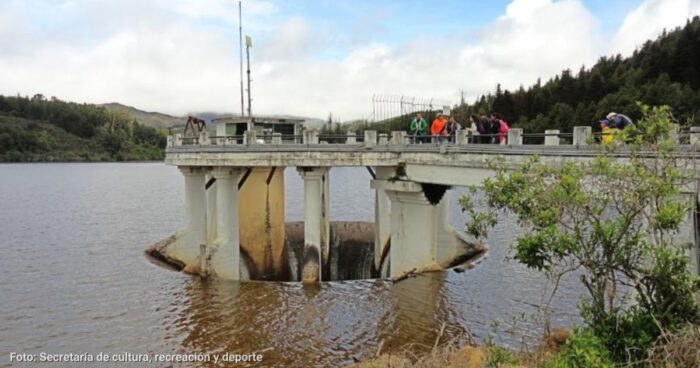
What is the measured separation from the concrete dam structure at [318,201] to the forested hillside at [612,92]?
42.5m

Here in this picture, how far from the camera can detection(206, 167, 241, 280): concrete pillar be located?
25.6 meters

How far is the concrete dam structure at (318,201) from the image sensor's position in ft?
72.0

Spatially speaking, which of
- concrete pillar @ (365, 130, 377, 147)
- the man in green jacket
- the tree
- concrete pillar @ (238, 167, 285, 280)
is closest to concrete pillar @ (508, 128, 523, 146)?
the man in green jacket

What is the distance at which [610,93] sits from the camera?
80062 millimetres

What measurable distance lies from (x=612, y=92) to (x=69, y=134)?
519 ft

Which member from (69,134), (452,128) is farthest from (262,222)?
(69,134)

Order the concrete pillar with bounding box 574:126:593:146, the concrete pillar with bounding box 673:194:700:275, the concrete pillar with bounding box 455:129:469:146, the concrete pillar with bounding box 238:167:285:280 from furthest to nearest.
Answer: the concrete pillar with bounding box 238:167:285:280
the concrete pillar with bounding box 455:129:469:146
the concrete pillar with bounding box 574:126:593:146
the concrete pillar with bounding box 673:194:700:275

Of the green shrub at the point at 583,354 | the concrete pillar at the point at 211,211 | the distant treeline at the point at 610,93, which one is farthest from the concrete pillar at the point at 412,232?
the distant treeline at the point at 610,93

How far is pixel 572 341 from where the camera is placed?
10.8 metres

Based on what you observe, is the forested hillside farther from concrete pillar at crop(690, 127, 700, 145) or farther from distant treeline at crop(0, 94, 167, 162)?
distant treeline at crop(0, 94, 167, 162)

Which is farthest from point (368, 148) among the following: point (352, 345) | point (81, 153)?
point (81, 153)

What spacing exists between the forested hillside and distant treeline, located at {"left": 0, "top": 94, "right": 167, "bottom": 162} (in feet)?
401

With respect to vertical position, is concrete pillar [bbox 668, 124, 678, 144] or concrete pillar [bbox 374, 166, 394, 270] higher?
concrete pillar [bbox 668, 124, 678, 144]

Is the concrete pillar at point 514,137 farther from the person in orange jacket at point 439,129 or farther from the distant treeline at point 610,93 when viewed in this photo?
the distant treeline at point 610,93
